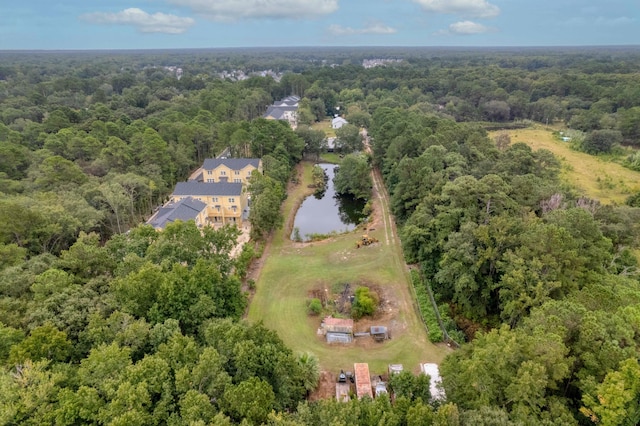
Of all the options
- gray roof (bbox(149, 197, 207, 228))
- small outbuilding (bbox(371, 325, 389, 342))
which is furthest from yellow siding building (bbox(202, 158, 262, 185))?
small outbuilding (bbox(371, 325, 389, 342))

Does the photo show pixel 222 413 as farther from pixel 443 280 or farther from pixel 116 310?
pixel 443 280

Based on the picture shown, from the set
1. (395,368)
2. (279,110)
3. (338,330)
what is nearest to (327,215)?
(338,330)

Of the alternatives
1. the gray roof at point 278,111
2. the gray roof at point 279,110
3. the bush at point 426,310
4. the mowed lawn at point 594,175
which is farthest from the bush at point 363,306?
the gray roof at point 278,111

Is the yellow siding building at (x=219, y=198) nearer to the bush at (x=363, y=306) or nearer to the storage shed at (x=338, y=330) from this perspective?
the bush at (x=363, y=306)

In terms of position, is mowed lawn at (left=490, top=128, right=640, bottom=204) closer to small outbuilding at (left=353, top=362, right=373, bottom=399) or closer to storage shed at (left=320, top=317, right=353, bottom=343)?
storage shed at (left=320, top=317, right=353, bottom=343)

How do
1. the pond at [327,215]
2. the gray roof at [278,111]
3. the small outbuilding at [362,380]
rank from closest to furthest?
the small outbuilding at [362,380] → the pond at [327,215] → the gray roof at [278,111]

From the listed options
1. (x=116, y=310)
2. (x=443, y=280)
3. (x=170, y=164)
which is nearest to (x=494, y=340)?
(x=443, y=280)
